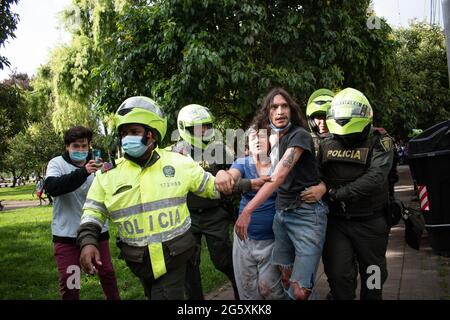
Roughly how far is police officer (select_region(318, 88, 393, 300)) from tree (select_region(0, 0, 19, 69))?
6.76 m

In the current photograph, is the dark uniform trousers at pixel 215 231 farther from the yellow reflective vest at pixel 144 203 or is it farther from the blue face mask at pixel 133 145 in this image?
the blue face mask at pixel 133 145

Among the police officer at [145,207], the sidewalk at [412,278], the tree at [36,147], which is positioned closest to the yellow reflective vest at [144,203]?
the police officer at [145,207]

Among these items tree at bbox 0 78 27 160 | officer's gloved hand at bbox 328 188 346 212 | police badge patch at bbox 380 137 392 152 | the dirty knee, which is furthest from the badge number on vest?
tree at bbox 0 78 27 160

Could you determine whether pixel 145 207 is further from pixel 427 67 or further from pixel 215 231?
pixel 427 67

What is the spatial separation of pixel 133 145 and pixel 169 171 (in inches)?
11.3

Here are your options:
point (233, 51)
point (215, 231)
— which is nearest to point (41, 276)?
point (215, 231)

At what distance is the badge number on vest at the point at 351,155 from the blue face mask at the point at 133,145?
1570mm

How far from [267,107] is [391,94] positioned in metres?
6.94

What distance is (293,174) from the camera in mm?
3465

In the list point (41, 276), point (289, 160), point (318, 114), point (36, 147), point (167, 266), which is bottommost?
point (41, 276)

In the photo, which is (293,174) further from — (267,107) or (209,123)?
(209,123)

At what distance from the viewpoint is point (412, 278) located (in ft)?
18.5

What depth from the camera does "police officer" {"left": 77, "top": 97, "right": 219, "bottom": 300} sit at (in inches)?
114
